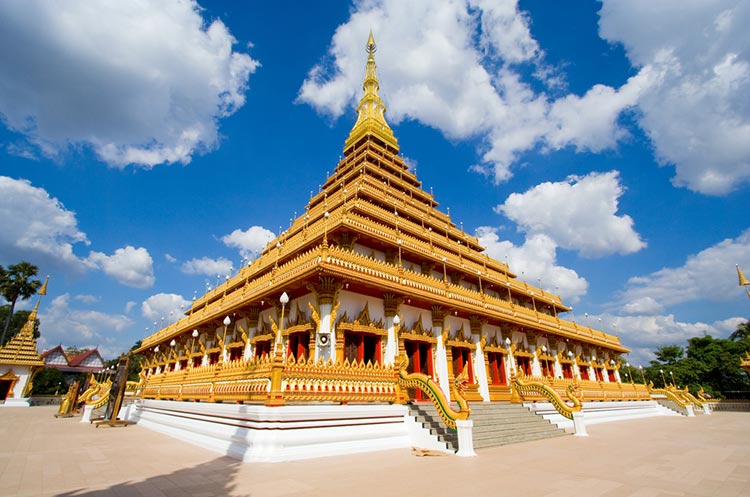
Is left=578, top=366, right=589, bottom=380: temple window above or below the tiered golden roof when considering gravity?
below

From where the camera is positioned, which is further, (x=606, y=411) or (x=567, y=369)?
(x=567, y=369)

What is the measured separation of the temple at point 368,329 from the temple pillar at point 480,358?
0.08 metres

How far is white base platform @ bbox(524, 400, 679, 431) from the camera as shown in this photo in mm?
15627

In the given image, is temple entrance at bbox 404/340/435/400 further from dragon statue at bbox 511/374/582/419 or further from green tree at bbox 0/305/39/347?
green tree at bbox 0/305/39/347

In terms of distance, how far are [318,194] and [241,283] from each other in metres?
8.46

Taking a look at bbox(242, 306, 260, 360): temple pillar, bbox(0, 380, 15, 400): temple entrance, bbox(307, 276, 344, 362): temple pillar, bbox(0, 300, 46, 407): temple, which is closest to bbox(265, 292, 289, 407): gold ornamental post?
bbox(307, 276, 344, 362): temple pillar

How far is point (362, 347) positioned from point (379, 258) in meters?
5.63

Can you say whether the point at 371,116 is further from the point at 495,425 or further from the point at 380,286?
the point at 495,425

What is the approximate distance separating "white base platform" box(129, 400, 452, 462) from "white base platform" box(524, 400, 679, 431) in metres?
8.07

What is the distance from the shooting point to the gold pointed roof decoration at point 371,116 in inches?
1169

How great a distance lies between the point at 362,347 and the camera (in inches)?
564

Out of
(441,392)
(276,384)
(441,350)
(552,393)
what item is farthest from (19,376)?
(552,393)

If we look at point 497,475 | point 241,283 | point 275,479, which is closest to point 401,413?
point 497,475

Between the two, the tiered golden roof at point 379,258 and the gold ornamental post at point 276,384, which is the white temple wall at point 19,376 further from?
the gold ornamental post at point 276,384
